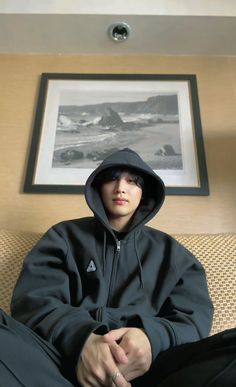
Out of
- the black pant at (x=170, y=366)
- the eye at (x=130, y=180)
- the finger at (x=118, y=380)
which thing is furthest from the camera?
the eye at (x=130, y=180)

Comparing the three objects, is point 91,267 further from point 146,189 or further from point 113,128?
point 113,128

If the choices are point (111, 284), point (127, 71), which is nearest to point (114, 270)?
point (111, 284)

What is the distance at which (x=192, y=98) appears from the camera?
1700 millimetres

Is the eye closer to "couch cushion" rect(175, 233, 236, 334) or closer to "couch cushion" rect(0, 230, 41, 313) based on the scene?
"couch cushion" rect(175, 233, 236, 334)

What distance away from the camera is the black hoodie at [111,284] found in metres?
0.80

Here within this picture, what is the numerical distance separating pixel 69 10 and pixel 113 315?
57.0 inches

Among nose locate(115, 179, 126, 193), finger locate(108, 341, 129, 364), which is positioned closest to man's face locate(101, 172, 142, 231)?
nose locate(115, 179, 126, 193)

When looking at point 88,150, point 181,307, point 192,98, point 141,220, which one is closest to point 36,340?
point 181,307

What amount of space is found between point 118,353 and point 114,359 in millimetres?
19

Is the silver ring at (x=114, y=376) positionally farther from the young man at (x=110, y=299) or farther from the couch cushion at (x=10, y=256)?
the couch cushion at (x=10, y=256)

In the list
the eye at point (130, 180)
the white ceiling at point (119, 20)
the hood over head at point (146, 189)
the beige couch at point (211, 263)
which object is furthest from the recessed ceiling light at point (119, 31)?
the beige couch at point (211, 263)

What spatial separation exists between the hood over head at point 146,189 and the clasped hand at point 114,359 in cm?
34

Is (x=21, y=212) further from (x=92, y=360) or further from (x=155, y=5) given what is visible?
(x=155, y=5)

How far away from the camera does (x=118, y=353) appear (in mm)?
696
